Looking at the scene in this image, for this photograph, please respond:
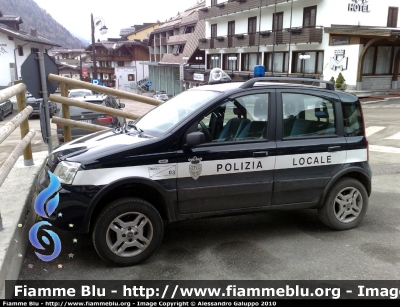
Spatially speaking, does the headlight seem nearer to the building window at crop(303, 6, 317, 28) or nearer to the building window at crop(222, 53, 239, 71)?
the building window at crop(303, 6, 317, 28)

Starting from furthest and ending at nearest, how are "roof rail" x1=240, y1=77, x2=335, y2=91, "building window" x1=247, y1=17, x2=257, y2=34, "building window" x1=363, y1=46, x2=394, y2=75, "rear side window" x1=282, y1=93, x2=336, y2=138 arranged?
"building window" x1=247, y1=17, x2=257, y2=34
"building window" x1=363, y1=46, x2=394, y2=75
"rear side window" x1=282, y1=93, x2=336, y2=138
"roof rail" x1=240, y1=77, x2=335, y2=91

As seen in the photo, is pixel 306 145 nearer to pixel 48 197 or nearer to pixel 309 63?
pixel 48 197

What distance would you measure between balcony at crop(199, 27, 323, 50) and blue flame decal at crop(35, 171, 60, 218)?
99.8 ft

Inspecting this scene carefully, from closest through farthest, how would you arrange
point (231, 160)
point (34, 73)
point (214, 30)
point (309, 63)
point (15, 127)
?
point (231, 160) < point (15, 127) < point (34, 73) < point (309, 63) < point (214, 30)

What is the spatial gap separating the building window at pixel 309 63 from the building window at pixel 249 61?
6.03 meters

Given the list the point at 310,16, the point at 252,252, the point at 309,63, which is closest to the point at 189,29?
the point at 310,16

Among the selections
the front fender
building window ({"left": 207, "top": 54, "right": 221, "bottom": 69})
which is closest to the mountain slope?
building window ({"left": 207, "top": 54, "right": 221, "bottom": 69})

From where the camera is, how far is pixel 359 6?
102 feet

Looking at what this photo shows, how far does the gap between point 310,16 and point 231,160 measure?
31872 mm

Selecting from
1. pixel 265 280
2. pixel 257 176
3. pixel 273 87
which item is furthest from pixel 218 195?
pixel 273 87

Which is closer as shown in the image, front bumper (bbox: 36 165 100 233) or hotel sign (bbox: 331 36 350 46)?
front bumper (bbox: 36 165 100 233)

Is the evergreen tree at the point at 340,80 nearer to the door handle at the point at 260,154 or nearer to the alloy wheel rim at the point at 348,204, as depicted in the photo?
the alloy wheel rim at the point at 348,204

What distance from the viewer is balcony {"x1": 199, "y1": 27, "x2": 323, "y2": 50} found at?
31297 millimetres

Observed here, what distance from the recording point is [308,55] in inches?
1251
